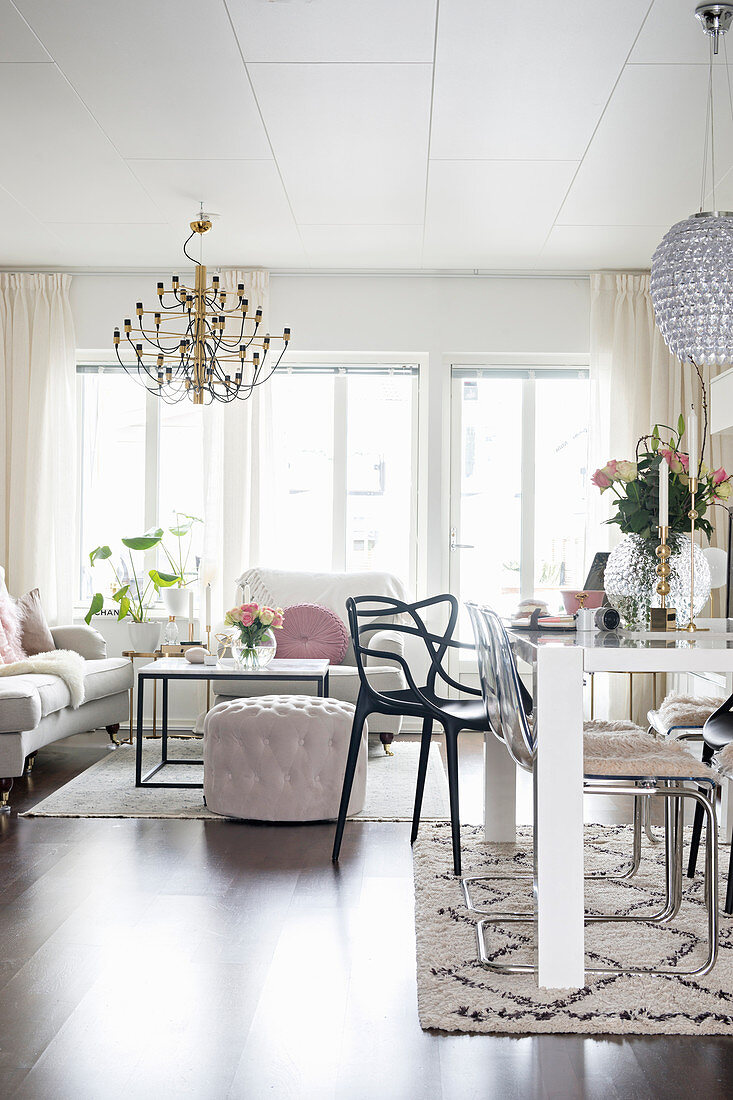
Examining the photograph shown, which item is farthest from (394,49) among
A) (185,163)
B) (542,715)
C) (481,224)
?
(542,715)

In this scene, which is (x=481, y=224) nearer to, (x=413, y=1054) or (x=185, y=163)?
(x=185, y=163)

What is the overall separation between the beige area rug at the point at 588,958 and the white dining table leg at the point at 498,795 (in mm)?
110

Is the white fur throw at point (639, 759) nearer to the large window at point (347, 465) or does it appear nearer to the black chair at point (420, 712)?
the black chair at point (420, 712)

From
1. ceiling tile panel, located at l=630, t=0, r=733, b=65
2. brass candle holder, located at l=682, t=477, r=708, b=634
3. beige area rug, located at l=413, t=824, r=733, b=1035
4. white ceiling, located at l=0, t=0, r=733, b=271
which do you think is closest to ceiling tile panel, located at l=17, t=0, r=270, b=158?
white ceiling, located at l=0, t=0, r=733, b=271

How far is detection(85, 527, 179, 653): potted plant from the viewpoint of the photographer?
5.49 metres

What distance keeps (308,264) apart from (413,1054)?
4.67 metres

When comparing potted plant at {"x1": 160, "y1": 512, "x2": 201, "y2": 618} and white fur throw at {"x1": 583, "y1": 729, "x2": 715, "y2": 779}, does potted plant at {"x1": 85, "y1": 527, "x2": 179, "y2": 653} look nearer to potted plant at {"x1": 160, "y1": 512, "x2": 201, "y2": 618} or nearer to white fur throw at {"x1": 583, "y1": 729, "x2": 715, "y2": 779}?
potted plant at {"x1": 160, "y1": 512, "x2": 201, "y2": 618}

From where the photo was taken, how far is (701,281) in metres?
2.82

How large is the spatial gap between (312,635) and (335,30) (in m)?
3.03

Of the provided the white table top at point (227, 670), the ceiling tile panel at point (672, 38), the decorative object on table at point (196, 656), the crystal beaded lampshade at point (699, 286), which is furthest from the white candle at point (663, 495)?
the decorative object on table at point (196, 656)

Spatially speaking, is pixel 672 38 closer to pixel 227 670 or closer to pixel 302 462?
pixel 227 670

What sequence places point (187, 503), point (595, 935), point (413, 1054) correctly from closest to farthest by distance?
point (413, 1054) < point (595, 935) < point (187, 503)

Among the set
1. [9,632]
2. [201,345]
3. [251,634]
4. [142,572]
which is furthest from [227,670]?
[142,572]

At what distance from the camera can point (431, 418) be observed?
19.4ft
